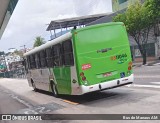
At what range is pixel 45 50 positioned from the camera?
757 inches

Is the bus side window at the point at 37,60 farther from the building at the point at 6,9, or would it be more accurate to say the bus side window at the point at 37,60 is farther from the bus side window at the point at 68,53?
the bus side window at the point at 68,53

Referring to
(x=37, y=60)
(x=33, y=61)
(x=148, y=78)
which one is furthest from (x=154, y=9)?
(x=37, y=60)

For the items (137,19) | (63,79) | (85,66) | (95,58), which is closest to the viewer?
(85,66)

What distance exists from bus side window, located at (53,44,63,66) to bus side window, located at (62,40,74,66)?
66 centimetres

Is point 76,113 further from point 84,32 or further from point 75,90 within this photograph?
point 84,32

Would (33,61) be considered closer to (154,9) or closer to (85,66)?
(85,66)

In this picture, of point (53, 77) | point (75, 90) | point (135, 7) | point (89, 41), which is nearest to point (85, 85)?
point (75, 90)

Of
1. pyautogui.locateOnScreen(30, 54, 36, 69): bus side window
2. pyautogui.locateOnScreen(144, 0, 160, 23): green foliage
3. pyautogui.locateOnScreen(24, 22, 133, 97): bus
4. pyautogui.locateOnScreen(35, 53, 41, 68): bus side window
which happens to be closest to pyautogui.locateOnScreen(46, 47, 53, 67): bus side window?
pyautogui.locateOnScreen(24, 22, 133, 97): bus

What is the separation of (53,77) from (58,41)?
3.00 m

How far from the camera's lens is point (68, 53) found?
1513cm

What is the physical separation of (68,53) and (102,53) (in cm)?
146

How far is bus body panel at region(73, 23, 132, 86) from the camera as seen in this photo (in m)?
14.3

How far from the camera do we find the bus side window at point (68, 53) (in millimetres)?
14769

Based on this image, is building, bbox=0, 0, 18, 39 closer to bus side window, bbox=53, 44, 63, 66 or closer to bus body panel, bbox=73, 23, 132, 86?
bus side window, bbox=53, 44, 63, 66
